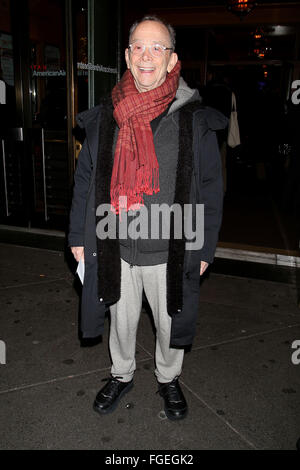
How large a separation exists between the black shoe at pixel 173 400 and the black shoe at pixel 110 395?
23 cm

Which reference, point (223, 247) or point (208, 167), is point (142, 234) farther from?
point (223, 247)

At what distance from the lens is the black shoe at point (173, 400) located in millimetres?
2311

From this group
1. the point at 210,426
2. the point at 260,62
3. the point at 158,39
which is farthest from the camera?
the point at 260,62

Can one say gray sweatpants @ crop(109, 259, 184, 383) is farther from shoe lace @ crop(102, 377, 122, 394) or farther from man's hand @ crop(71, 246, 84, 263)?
man's hand @ crop(71, 246, 84, 263)

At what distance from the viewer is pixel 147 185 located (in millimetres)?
1960

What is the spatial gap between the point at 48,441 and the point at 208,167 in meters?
1.66

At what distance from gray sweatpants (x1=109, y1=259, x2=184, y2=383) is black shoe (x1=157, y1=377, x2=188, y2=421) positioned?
0.16 ft

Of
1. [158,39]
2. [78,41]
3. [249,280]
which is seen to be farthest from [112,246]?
[78,41]

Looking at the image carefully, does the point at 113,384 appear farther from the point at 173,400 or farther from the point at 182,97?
the point at 182,97

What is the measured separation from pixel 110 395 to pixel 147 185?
4.22ft

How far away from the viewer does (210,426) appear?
2264 mm

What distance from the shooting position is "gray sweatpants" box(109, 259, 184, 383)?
2.15 metres

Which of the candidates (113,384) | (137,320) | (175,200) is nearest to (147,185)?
(175,200)

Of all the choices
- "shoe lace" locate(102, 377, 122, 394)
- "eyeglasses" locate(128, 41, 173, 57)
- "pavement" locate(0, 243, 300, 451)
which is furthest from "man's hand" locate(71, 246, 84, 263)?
"eyeglasses" locate(128, 41, 173, 57)
